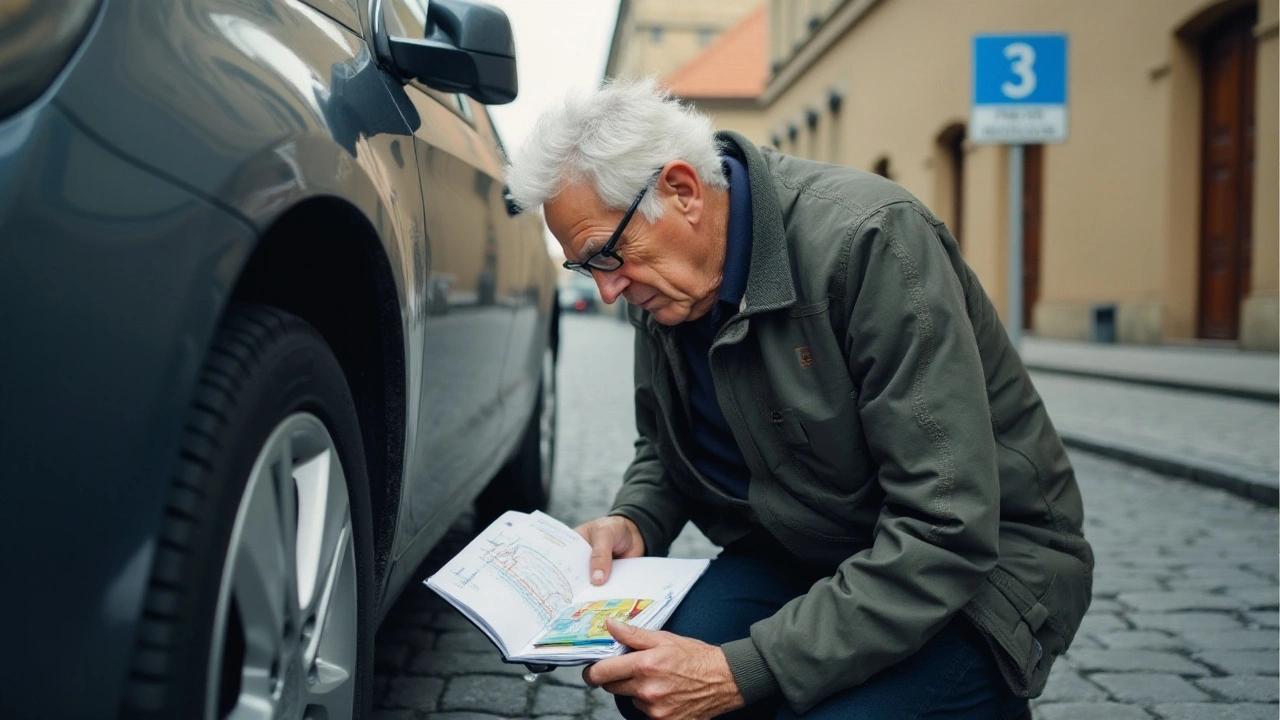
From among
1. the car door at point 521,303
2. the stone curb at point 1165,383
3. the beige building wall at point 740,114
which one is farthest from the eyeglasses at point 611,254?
the beige building wall at point 740,114

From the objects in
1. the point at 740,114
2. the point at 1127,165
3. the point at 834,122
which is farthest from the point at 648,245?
the point at 740,114

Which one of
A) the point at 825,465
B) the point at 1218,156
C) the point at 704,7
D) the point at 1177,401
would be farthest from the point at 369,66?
the point at 704,7

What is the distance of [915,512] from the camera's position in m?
1.84

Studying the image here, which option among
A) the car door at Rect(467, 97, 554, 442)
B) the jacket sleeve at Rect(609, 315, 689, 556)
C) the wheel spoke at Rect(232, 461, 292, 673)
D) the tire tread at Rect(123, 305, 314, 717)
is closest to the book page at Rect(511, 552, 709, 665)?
the jacket sleeve at Rect(609, 315, 689, 556)

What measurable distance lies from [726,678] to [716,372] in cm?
49

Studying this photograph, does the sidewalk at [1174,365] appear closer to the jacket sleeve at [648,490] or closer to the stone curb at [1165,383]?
the stone curb at [1165,383]

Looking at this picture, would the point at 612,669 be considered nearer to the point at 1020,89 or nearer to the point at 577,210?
the point at 577,210

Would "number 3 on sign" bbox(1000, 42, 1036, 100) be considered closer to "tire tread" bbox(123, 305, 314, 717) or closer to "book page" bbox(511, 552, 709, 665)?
"book page" bbox(511, 552, 709, 665)

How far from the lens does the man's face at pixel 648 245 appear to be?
2.00 m

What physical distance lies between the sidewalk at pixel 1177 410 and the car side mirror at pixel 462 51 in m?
3.89

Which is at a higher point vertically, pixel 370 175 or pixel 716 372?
pixel 370 175

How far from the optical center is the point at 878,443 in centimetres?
188

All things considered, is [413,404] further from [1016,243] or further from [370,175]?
[1016,243]

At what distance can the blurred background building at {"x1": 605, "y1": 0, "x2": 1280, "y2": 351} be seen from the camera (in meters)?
11.8
